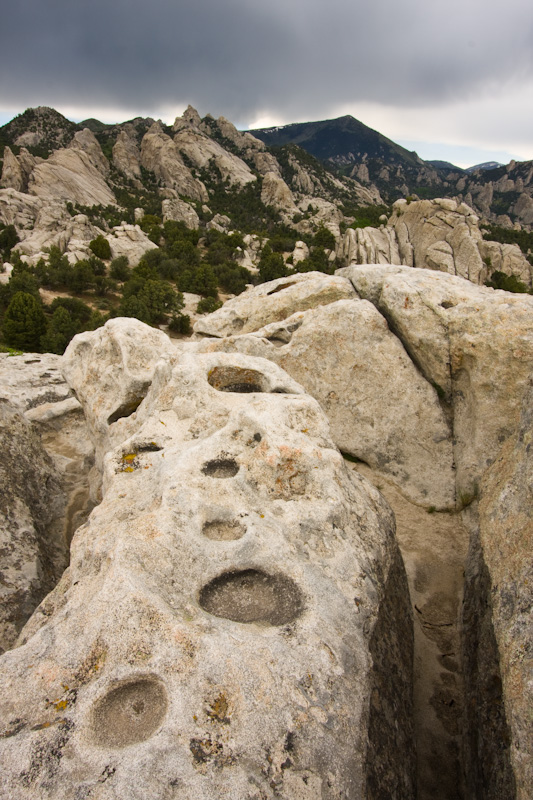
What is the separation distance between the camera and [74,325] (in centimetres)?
2352

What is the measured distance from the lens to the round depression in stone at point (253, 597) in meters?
3.35

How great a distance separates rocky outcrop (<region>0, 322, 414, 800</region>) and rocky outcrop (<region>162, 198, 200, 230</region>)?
165 feet

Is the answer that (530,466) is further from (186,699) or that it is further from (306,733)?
(186,699)

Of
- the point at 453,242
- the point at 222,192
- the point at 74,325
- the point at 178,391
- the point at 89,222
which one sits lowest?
the point at 74,325

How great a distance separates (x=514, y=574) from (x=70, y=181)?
64185mm

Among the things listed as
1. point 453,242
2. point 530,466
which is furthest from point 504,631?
point 453,242

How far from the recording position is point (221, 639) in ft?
9.67

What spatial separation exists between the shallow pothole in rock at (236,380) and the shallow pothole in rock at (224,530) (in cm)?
283

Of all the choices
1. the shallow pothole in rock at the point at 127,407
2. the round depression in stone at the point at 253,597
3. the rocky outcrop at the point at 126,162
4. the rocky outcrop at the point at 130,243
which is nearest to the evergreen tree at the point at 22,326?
the rocky outcrop at the point at 130,243

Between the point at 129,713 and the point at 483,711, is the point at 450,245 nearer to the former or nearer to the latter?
the point at 483,711

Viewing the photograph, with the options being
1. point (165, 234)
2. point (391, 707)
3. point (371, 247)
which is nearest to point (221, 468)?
point (391, 707)

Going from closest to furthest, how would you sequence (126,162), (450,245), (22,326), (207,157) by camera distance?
(22,326)
(450,245)
(126,162)
(207,157)

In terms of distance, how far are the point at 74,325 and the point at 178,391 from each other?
20543mm

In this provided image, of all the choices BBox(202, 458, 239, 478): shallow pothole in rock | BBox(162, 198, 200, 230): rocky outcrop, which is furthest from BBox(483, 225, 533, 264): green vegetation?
BBox(202, 458, 239, 478): shallow pothole in rock
